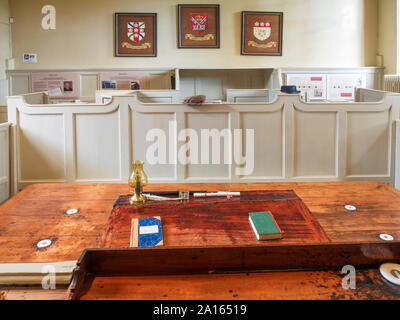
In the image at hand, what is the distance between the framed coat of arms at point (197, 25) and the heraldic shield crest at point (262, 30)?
2.28 feet

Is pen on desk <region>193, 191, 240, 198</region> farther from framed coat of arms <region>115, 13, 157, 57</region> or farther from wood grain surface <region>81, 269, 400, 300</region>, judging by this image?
framed coat of arms <region>115, 13, 157, 57</region>

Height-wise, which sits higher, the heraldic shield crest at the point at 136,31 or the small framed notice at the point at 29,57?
the heraldic shield crest at the point at 136,31

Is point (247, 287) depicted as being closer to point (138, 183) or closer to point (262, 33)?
point (138, 183)

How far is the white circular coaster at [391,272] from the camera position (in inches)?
41.7

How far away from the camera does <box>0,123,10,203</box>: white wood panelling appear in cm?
387

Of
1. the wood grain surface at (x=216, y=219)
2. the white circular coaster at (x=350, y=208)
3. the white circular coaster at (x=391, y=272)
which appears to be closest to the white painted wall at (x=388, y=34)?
the white circular coaster at (x=350, y=208)

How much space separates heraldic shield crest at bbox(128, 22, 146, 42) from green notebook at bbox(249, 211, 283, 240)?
607 cm

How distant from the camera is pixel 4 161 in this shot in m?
3.94

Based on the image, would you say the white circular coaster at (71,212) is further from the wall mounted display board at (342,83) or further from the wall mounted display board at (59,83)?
the wall mounted display board at (342,83)

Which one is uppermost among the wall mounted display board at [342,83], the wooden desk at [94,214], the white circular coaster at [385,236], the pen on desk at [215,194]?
the wall mounted display board at [342,83]

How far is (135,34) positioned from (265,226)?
6.23m

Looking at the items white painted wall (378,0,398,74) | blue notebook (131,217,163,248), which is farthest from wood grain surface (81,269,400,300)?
white painted wall (378,0,398,74)
